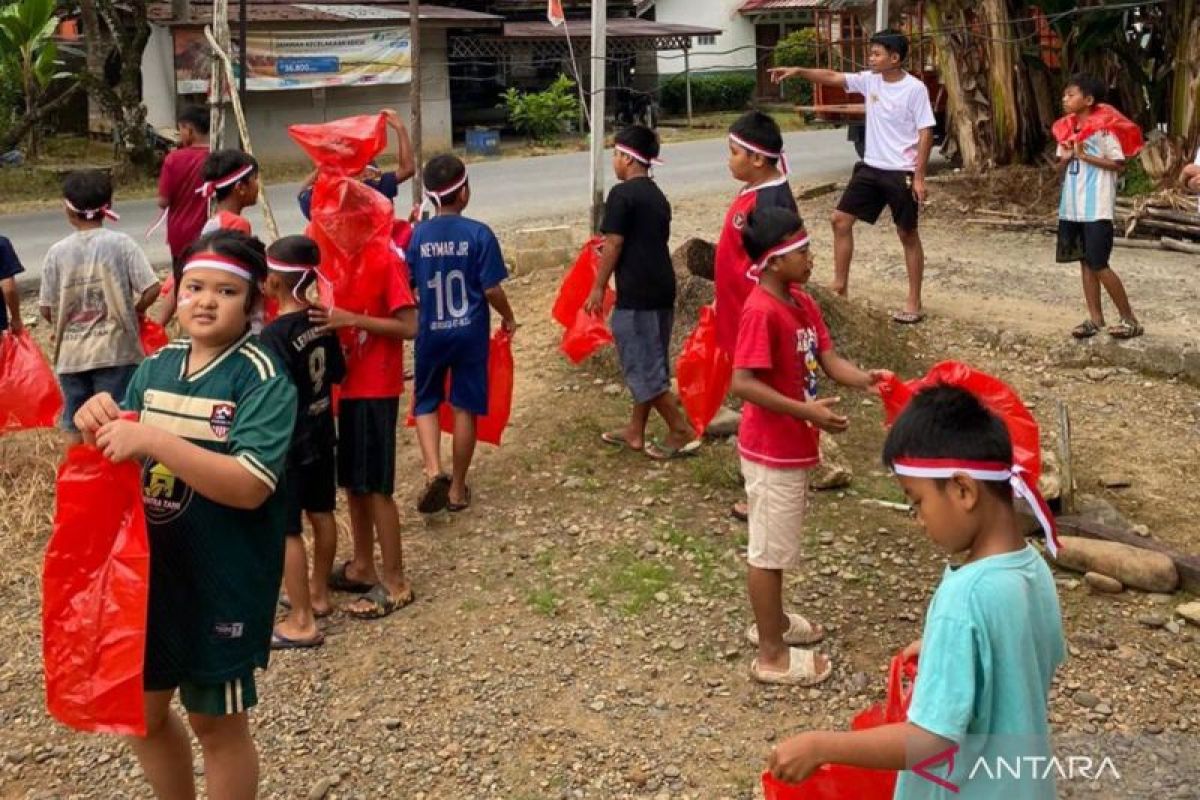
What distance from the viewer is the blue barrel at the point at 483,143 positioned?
75.7 ft

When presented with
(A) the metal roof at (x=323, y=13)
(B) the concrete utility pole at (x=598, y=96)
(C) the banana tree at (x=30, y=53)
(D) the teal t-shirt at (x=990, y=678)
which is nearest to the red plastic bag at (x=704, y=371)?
(D) the teal t-shirt at (x=990, y=678)

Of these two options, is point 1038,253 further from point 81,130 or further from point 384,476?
point 81,130

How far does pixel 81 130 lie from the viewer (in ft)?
79.8

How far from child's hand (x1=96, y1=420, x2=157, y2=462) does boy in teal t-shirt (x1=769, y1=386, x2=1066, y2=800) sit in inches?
55.3

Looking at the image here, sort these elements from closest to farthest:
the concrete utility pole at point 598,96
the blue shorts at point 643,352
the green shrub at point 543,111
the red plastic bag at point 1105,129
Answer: the blue shorts at point 643,352 → the red plastic bag at point 1105,129 → the concrete utility pole at point 598,96 → the green shrub at point 543,111

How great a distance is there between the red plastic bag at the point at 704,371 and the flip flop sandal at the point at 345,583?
5.51 feet

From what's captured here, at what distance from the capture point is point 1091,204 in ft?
24.4

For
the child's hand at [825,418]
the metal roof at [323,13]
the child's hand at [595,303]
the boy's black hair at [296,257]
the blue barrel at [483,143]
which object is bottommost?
the child's hand at [825,418]

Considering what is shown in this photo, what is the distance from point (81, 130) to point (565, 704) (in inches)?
918

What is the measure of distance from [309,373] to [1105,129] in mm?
5203

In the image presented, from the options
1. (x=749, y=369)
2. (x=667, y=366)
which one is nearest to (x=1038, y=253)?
(x=667, y=366)

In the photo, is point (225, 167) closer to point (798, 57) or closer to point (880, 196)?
point (880, 196)

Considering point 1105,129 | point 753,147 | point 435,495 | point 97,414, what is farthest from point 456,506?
point 1105,129

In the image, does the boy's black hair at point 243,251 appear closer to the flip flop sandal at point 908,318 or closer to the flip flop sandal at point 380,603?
the flip flop sandal at point 380,603
